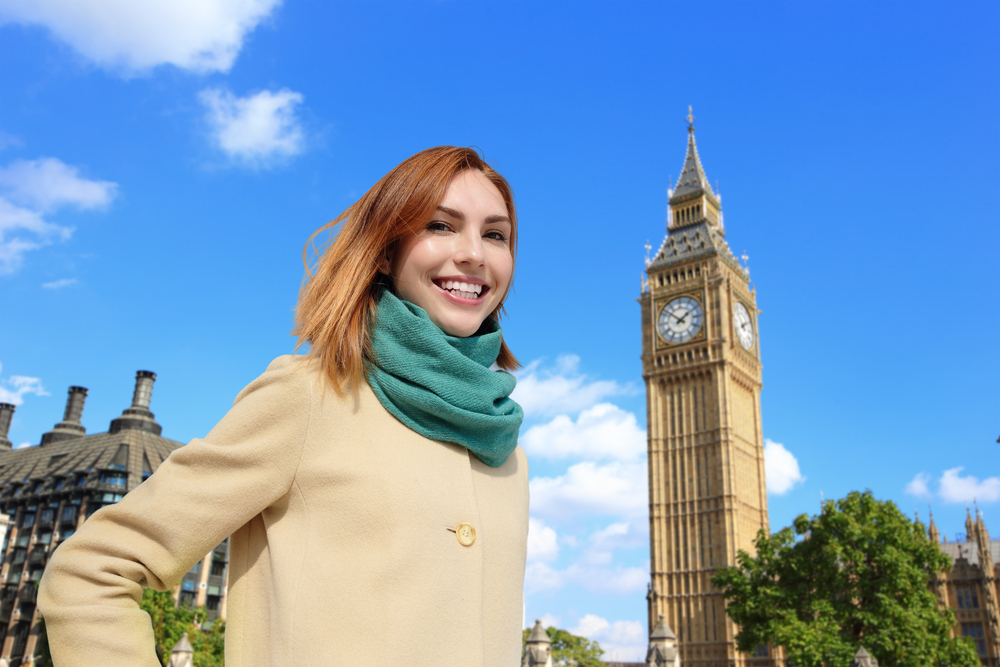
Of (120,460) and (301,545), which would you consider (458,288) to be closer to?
(301,545)

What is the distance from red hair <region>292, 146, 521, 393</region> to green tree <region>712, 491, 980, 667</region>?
83.4 feet

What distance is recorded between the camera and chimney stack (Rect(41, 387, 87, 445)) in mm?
62750

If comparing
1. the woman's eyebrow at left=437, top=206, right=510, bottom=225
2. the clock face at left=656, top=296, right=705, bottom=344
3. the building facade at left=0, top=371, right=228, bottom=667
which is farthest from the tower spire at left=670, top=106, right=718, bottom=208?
the woman's eyebrow at left=437, top=206, right=510, bottom=225

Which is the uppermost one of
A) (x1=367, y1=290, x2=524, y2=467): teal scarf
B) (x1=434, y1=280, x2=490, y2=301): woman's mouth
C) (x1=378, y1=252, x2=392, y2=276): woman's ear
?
(x1=378, y1=252, x2=392, y2=276): woman's ear

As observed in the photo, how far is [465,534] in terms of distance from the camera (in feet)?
6.12

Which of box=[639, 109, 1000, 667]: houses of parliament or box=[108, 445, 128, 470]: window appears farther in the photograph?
box=[639, 109, 1000, 667]: houses of parliament

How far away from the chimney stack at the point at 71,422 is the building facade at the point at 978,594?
6464 cm

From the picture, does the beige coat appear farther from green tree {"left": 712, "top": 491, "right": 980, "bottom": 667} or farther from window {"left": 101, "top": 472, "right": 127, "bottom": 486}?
window {"left": 101, "top": 472, "right": 127, "bottom": 486}

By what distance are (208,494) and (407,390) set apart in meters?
0.50

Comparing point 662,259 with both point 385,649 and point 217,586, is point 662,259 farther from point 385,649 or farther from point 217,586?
point 385,649

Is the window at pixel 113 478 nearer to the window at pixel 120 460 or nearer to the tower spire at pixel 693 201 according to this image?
the window at pixel 120 460

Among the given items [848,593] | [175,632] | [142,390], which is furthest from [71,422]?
[848,593]

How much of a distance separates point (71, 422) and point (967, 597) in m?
68.9

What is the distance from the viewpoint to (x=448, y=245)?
7.13ft
